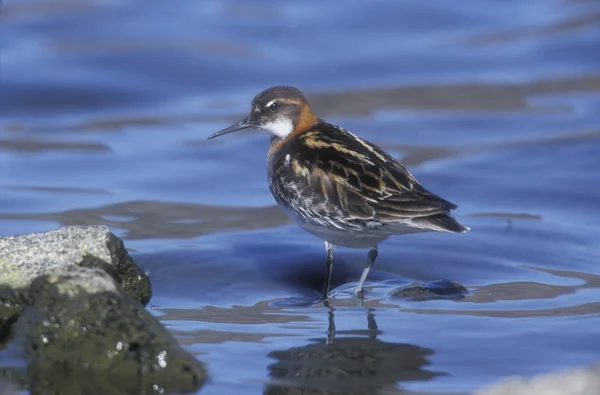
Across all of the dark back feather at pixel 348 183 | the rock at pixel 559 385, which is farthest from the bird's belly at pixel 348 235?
the rock at pixel 559 385

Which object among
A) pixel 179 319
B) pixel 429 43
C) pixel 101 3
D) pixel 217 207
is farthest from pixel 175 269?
pixel 101 3

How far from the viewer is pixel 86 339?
6406 mm

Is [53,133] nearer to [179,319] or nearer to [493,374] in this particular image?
[179,319]

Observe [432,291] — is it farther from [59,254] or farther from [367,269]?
[59,254]

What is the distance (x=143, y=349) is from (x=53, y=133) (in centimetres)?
790

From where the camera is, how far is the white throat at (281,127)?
30.9ft

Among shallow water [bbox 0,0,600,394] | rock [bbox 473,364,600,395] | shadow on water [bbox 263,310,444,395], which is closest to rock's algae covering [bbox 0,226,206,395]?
shallow water [bbox 0,0,600,394]

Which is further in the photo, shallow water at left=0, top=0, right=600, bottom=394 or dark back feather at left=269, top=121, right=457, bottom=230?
dark back feather at left=269, top=121, right=457, bottom=230

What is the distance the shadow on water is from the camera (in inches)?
251

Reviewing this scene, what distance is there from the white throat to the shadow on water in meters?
2.43

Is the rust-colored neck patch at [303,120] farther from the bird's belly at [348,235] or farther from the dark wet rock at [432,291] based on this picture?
the dark wet rock at [432,291]

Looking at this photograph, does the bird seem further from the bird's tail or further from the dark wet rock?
the dark wet rock

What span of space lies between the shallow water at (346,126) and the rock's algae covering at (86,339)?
1.06 ft

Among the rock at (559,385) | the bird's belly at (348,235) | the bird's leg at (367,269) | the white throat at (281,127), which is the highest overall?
the white throat at (281,127)
